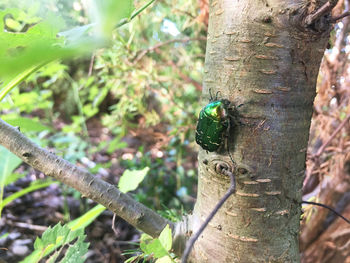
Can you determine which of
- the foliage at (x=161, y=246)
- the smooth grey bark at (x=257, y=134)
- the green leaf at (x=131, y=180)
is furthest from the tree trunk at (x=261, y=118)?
the green leaf at (x=131, y=180)

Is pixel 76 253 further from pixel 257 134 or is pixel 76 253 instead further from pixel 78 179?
pixel 257 134

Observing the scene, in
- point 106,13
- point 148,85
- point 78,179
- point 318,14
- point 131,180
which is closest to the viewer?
point 106,13

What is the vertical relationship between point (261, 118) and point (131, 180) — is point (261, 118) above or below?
above

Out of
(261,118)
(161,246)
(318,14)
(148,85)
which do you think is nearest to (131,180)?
(161,246)

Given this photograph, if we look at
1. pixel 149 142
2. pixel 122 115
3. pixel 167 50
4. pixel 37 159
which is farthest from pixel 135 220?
pixel 149 142

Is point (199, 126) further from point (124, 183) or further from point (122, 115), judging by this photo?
point (122, 115)

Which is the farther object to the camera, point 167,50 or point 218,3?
point 167,50

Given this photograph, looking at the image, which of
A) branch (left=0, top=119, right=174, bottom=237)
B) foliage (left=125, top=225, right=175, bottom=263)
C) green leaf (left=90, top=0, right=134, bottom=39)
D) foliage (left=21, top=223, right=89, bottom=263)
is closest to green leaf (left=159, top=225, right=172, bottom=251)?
foliage (left=125, top=225, right=175, bottom=263)

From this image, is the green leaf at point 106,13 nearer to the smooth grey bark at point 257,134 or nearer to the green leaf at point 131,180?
the smooth grey bark at point 257,134
